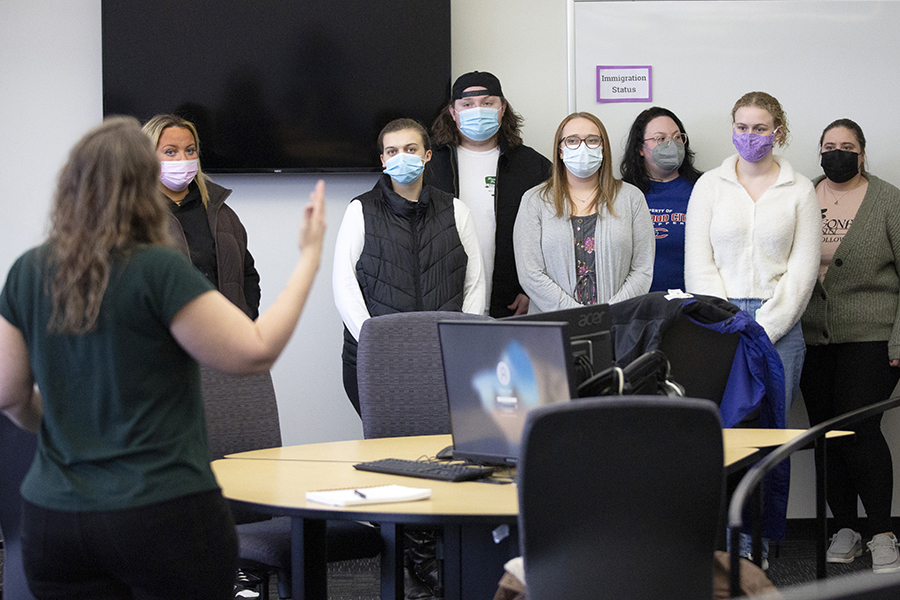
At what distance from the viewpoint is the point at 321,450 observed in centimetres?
253

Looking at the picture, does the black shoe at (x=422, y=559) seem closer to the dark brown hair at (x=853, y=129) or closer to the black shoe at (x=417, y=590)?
the black shoe at (x=417, y=590)

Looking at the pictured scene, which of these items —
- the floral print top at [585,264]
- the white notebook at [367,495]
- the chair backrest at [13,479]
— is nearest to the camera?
the white notebook at [367,495]

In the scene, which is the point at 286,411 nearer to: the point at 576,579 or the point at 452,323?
the point at 452,323

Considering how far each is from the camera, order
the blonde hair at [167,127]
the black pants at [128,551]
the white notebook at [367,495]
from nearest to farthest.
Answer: the black pants at [128,551]
the white notebook at [367,495]
the blonde hair at [167,127]

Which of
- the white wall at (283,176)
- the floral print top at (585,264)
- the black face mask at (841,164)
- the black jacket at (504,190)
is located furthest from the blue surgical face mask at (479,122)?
the black face mask at (841,164)

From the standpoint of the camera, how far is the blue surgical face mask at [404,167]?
3.66 metres

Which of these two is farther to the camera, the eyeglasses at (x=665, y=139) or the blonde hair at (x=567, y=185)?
the eyeglasses at (x=665, y=139)

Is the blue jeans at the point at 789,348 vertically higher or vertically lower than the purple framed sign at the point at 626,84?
lower

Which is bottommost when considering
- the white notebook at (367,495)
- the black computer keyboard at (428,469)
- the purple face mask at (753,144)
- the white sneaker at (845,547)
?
the white sneaker at (845,547)

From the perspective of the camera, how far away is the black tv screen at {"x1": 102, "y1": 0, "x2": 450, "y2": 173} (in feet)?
13.9

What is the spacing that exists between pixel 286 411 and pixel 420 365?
1.73 metres

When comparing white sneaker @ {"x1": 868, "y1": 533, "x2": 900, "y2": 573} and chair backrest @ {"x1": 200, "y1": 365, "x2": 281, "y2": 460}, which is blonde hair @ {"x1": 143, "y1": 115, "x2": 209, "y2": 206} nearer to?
chair backrest @ {"x1": 200, "y1": 365, "x2": 281, "y2": 460}

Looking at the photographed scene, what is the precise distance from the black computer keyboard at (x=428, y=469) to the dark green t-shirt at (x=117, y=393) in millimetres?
647

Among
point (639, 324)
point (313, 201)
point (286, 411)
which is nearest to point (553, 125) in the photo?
point (639, 324)
